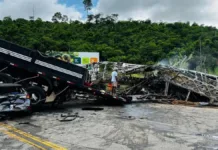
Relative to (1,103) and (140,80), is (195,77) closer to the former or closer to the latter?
(140,80)

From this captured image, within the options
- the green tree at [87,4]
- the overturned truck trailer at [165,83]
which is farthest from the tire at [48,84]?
the green tree at [87,4]

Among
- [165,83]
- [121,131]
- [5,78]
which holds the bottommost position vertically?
[121,131]

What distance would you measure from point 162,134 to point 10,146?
13.3 feet

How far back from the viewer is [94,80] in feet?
56.1

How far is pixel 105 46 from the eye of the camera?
5662cm

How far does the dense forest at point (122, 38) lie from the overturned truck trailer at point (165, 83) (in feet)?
69.9

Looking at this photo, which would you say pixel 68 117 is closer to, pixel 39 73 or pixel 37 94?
pixel 37 94

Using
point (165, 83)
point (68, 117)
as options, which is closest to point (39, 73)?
point (68, 117)

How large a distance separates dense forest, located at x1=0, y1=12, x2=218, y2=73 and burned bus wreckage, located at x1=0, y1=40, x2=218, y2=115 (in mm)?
21539

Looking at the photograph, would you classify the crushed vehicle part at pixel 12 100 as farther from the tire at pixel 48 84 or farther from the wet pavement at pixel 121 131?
the tire at pixel 48 84

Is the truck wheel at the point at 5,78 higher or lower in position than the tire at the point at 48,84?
higher

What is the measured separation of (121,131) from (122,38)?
5535cm

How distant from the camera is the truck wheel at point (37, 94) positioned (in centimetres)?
1184

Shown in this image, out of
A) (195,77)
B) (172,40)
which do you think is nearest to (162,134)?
(195,77)
